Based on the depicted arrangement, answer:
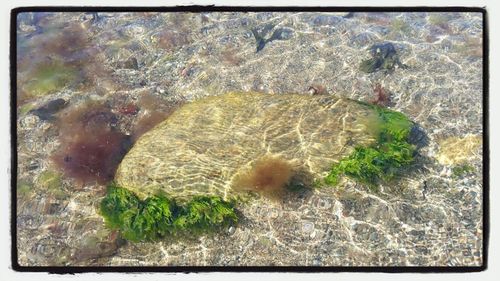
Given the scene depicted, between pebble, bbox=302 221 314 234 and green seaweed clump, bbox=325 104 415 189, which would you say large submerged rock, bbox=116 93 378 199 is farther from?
pebble, bbox=302 221 314 234

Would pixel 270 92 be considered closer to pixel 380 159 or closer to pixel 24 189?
pixel 380 159

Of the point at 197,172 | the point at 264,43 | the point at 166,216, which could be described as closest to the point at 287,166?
the point at 197,172

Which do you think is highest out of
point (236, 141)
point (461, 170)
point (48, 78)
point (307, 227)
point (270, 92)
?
point (48, 78)

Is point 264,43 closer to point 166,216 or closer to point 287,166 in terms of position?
point 287,166

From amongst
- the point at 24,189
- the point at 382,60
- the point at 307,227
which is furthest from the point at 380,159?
the point at 24,189

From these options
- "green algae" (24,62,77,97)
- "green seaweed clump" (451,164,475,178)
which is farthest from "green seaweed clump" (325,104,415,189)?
"green algae" (24,62,77,97)

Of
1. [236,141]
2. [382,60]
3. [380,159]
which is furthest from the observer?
[382,60]
